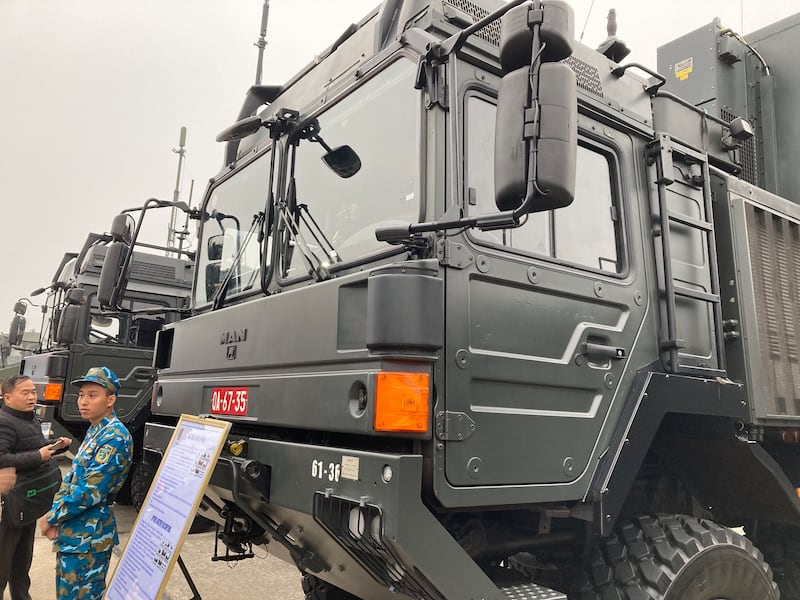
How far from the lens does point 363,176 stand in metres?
2.43

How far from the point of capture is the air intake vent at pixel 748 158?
3.66m

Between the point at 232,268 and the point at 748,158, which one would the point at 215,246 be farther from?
the point at 748,158

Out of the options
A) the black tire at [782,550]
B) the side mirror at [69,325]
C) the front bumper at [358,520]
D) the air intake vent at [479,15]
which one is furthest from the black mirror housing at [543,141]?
the side mirror at [69,325]

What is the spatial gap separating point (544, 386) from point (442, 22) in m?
1.37

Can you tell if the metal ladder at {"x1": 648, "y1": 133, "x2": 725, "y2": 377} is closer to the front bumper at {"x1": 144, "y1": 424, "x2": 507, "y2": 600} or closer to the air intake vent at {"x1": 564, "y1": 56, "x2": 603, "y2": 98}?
the air intake vent at {"x1": 564, "y1": 56, "x2": 603, "y2": 98}

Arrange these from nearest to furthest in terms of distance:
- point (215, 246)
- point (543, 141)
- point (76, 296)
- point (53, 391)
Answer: point (543, 141) → point (215, 246) → point (53, 391) → point (76, 296)

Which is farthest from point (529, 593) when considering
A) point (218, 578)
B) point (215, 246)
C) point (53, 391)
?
point (53, 391)

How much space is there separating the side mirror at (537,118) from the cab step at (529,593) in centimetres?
131

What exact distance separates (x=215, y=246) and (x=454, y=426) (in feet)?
7.06

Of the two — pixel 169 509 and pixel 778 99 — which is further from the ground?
pixel 778 99

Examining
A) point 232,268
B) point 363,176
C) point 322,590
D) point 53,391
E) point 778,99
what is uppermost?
point 778,99

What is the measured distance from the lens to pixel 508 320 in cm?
217

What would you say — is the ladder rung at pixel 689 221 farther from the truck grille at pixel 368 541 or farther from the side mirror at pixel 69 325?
the side mirror at pixel 69 325

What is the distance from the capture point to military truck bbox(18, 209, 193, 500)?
7.07 m
